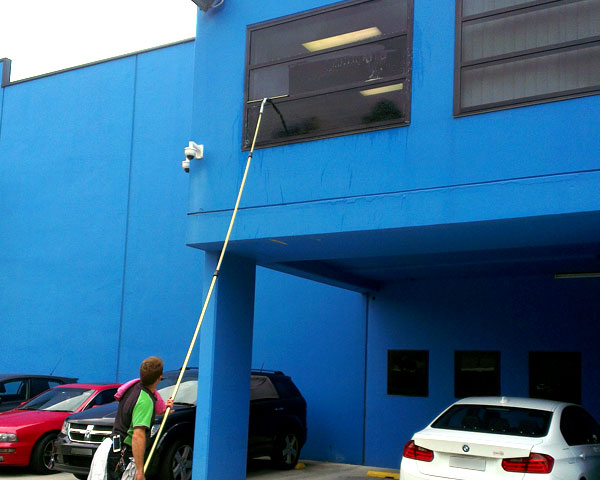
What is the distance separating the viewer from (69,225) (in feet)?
55.6

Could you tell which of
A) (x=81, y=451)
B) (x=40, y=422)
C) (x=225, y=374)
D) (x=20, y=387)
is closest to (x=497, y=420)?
(x=225, y=374)

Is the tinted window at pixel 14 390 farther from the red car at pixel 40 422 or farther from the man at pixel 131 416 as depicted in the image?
the man at pixel 131 416

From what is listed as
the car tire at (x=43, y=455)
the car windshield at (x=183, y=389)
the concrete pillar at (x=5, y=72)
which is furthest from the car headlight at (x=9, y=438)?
the concrete pillar at (x=5, y=72)

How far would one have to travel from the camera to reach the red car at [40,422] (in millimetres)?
11055

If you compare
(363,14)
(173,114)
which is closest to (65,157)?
(173,114)

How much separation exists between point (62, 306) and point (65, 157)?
349 centimetres

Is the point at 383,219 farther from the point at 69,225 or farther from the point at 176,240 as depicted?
the point at 69,225

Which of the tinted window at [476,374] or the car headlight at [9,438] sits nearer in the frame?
the car headlight at [9,438]

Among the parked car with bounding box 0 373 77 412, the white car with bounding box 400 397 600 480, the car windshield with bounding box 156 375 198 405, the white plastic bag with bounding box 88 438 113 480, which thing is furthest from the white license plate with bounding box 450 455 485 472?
the parked car with bounding box 0 373 77 412

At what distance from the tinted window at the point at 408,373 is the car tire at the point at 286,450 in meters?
1.94

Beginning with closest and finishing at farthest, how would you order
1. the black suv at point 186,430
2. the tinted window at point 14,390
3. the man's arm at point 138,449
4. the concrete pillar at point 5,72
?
1. the man's arm at point 138,449
2. the black suv at point 186,430
3. the tinted window at point 14,390
4. the concrete pillar at point 5,72

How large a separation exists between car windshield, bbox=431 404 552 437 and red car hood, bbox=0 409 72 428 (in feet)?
21.0

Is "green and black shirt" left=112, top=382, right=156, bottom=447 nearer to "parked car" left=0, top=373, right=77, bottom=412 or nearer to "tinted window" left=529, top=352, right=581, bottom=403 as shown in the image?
"tinted window" left=529, top=352, right=581, bottom=403

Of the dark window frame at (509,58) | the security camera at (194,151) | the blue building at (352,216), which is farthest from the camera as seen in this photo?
the security camera at (194,151)
